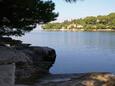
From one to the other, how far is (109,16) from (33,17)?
135 metres

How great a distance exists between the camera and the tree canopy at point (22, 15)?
15.9 meters

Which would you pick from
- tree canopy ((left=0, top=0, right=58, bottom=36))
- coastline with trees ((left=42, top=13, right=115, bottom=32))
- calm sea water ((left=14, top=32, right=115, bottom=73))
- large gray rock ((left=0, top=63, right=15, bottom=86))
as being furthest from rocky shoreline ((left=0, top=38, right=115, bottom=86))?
coastline with trees ((left=42, top=13, right=115, bottom=32))

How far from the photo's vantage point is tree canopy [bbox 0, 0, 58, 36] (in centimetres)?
1591

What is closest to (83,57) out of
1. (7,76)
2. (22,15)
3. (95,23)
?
(22,15)

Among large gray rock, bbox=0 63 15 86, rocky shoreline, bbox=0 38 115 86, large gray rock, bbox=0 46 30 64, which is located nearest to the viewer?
large gray rock, bbox=0 63 15 86

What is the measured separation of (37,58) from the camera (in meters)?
18.1

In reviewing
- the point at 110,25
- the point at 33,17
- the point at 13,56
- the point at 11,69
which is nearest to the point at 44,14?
the point at 33,17

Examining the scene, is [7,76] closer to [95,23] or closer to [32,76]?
[32,76]

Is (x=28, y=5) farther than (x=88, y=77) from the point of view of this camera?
Yes

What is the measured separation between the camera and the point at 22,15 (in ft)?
58.3

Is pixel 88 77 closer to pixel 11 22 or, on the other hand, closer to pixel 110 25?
pixel 11 22

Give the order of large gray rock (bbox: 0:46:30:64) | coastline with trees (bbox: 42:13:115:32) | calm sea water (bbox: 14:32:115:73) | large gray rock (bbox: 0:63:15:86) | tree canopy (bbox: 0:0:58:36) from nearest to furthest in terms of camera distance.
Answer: large gray rock (bbox: 0:63:15:86) < large gray rock (bbox: 0:46:30:64) < tree canopy (bbox: 0:0:58:36) < calm sea water (bbox: 14:32:115:73) < coastline with trees (bbox: 42:13:115:32)

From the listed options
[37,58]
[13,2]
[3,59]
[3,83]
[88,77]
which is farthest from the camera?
[37,58]

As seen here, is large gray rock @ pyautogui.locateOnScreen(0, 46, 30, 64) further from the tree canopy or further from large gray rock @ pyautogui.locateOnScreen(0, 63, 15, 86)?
large gray rock @ pyautogui.locateOnScreen(0, 63, 15, 86)
